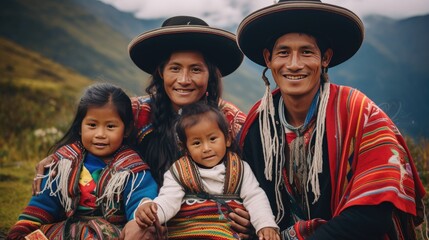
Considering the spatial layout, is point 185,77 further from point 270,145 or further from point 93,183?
point 93,183

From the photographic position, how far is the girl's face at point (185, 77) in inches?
150

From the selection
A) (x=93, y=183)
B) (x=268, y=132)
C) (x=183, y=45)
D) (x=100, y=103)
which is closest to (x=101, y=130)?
(x=100, y=103)

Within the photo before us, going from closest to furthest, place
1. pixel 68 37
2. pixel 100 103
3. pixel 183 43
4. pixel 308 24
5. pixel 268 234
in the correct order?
pixel 268 234, pixel 308 24, pixel 100 103, pixel 183 43, pixel 68 37

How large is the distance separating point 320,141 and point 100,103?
5.85 feet

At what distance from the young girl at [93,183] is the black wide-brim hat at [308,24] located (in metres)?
1.29

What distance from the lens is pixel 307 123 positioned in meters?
3.11

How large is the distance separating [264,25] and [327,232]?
5.38ft

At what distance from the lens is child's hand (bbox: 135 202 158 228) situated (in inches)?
104

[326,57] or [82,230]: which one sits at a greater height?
[326,57]

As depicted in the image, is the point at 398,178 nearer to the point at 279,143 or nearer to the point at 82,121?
the point at 279,143

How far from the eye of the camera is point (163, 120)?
4.00m

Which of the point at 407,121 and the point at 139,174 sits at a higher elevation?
the point at 407,121

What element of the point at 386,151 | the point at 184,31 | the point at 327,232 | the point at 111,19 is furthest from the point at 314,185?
the point at 111,19

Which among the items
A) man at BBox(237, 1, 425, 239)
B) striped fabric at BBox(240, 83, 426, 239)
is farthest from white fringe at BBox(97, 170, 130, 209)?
striped fabric at BBox(240, 83, 426, 239)
